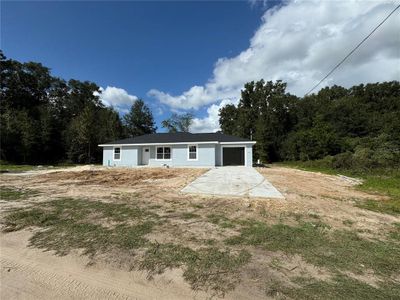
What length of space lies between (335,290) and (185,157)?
1961 cm

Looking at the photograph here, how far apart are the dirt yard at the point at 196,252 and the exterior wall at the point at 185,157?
580 inches

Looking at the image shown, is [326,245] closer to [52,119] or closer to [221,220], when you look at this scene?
[221,220]

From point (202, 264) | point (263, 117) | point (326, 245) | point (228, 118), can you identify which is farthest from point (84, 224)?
point (228, 118)

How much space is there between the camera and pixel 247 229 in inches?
189

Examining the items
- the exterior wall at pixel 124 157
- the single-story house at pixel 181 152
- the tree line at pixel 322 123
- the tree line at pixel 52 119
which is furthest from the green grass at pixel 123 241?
the tree line at pixel 52 119

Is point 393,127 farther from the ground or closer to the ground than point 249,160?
farther from the ground

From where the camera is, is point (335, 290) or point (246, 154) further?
point (246, 154)

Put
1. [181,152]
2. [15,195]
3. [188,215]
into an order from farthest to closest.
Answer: [181,152]
[15,195]
[188,215]

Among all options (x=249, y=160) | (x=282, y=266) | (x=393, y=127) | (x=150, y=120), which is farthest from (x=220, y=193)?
(x=150, y=120)

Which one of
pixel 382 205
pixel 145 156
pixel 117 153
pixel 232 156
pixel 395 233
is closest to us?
pixel 395 233

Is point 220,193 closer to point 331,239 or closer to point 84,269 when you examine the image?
point 331,239

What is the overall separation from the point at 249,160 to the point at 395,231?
1681cm

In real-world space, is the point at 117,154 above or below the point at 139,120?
below

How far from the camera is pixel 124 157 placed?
23.9m
